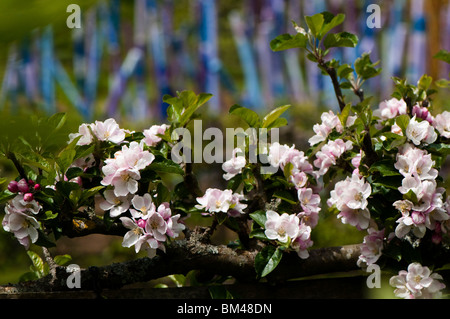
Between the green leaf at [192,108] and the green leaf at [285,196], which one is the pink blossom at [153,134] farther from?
the green leaf at [285,196]

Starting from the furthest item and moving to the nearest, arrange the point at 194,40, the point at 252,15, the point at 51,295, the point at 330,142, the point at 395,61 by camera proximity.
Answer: the point at 194,40 < the point at 252,15 < the point at 395,61 < the point at 330,142 < the point at 51,295

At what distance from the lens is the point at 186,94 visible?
94 centimetres

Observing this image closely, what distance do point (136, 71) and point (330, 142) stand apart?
151 inches

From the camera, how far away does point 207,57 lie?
443 centimetres

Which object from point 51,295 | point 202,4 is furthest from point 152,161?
point 202,4

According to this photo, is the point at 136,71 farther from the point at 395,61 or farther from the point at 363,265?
the point at 363,265

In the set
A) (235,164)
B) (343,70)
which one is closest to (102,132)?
(235,164)

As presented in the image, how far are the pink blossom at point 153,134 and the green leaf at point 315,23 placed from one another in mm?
295

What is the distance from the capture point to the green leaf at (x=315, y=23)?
96 centimetres

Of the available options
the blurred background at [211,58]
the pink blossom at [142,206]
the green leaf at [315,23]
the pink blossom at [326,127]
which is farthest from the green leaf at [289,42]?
the blurred background at [211,58]

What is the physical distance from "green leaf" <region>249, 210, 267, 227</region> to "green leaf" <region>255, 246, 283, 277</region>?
40mm

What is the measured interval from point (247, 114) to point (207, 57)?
140 inches

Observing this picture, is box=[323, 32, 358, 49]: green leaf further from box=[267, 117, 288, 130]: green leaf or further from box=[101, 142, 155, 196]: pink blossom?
box=[101, 142, 155, 196]: pink blossom

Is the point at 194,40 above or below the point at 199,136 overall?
above
